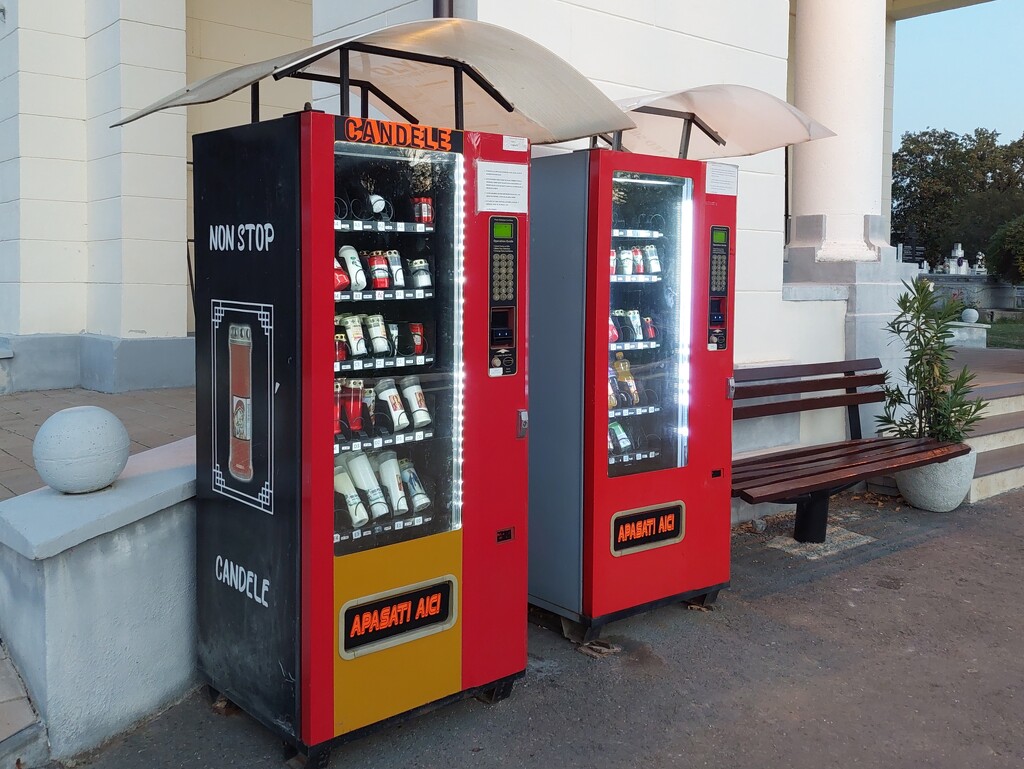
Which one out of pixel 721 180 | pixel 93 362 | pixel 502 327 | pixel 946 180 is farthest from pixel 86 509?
pixel 946 180

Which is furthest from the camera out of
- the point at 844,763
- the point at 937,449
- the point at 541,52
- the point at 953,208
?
the point at 953,208

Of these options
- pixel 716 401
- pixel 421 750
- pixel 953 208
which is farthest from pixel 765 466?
pixel 953 208

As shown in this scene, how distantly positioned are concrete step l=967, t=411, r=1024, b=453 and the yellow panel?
4990 millimetres

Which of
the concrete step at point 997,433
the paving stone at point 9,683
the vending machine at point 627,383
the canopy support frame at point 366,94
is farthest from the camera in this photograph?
the concrete step at point 997,433

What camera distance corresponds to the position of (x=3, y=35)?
7914mm

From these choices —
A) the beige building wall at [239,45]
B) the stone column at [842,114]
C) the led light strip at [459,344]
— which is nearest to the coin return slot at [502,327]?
the led light strip at [459,344]

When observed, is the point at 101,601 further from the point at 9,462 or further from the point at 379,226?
the point at 9,462

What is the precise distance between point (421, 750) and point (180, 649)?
98 cm

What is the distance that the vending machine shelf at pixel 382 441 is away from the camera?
3.17 metres

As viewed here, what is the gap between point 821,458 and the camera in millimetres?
5742

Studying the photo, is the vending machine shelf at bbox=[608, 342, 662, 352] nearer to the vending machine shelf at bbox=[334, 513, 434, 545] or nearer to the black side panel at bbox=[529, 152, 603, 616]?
the black side panel at bbox=[529, 152, 603, 616]

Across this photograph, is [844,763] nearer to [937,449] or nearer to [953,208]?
[937,449]

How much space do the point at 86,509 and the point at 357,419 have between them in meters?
0.94

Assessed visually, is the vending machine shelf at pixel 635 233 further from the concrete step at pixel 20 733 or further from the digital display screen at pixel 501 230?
the concrete step at pixel 20 733
